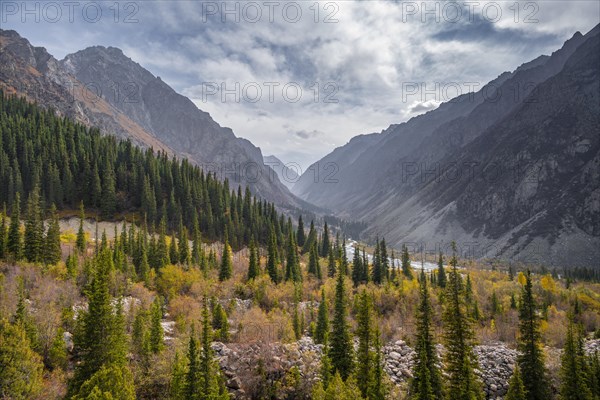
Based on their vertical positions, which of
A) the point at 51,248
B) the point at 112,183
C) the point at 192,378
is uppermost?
the point at 112,183

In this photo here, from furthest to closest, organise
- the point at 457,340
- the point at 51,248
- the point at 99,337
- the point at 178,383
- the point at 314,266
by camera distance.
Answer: the point at 314,266 → the point at 51,248 → the point at 457,340 → the point at 178,383 → the point at 99,337

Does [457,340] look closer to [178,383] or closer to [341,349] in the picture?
[341,349]

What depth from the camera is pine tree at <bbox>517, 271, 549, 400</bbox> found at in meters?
32.5

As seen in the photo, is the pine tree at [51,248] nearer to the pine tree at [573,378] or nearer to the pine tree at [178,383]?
the pine tree at [178,383]

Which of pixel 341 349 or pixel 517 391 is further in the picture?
pixel 341 349

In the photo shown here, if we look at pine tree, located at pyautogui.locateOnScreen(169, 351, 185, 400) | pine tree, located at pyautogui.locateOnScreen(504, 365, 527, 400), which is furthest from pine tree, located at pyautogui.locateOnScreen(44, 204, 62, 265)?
pine tree, located at pyautogui.locateOnScreen(504, 365, 527, 400)

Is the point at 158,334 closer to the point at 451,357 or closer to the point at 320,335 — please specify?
the point at 320,335

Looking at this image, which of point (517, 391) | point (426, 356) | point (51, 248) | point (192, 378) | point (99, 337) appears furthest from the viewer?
point (51, 248)

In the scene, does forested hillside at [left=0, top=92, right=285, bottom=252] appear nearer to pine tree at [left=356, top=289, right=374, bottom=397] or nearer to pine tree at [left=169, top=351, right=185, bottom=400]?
pine tree at [left=169, top=351, right=185, bottom=400]

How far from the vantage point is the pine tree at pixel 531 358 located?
107 ft

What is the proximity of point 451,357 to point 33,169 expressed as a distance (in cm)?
11503

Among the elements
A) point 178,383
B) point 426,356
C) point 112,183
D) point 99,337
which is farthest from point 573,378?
point 112,183

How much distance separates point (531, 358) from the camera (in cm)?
3278

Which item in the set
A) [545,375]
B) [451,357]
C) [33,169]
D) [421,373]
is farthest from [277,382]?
[33,169]
